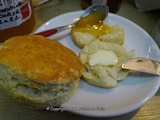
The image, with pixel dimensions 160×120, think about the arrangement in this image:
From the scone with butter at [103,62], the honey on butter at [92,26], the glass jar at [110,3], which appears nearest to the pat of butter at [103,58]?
the scone with butter at [103,62]

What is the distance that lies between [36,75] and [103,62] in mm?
230

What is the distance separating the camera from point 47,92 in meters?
0.53

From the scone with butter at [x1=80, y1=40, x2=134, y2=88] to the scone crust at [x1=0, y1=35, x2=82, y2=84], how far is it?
0.06 m

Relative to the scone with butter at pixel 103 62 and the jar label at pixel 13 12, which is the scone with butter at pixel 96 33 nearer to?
the scone with butter at pixel 103 62

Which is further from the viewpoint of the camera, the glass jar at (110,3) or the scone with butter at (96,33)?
the glass jar at (110,3)

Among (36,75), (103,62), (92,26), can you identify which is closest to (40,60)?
(36,75)

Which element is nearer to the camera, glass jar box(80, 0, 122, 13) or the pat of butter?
the pat of butter

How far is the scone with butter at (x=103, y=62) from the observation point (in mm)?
622

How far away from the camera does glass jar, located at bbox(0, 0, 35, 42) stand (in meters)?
0.71

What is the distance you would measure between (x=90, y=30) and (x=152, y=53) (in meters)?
0.23

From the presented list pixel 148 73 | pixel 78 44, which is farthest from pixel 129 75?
pixel 78 44

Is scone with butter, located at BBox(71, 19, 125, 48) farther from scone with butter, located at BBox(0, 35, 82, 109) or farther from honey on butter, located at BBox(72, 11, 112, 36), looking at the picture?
scone with butter, located at BBox(0, 35, 82, 109)

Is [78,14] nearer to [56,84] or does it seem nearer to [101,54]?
[101,54]

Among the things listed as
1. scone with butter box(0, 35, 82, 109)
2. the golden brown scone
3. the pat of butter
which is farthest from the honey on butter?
scone with butter box(0, 35, 82, 109)
